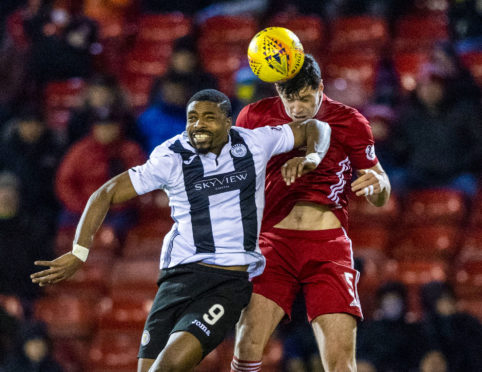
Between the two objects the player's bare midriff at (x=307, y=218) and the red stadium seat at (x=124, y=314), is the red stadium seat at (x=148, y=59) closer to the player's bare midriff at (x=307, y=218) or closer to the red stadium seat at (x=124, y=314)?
the red stadium seat at (x=124, y=314)

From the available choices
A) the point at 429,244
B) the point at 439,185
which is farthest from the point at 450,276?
the point at 439,185

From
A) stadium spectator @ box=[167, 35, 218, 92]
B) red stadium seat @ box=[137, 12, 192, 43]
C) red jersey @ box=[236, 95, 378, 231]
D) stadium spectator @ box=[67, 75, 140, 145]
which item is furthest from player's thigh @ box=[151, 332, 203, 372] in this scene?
red stadium seat @ box=[137, 12, 192, 43]

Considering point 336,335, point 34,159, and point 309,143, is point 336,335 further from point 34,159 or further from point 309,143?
point 34,159

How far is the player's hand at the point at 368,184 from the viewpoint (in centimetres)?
441

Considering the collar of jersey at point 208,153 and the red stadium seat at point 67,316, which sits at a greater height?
the collar of jersey at point 208,153

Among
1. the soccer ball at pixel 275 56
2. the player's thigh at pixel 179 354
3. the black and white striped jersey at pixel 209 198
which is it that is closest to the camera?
the player's thigh at pixel 179 354

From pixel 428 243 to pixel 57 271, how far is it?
13.3 ft

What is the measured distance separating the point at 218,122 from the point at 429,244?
11.3ft

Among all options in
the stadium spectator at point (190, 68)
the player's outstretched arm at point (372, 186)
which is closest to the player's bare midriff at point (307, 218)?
the player's outstretched arm at point (372, 186)

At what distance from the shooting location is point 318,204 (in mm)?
4859

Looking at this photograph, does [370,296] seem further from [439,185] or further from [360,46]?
[360,46]

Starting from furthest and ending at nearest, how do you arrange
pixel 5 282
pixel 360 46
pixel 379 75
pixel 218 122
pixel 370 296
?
1. pixel 360 46
2. pixel 379 75
3. pixel 5 282
4. pixel 370 296
5. pixel 218 122

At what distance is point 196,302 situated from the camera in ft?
14.1

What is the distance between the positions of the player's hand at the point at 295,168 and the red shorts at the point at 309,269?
0.57m
